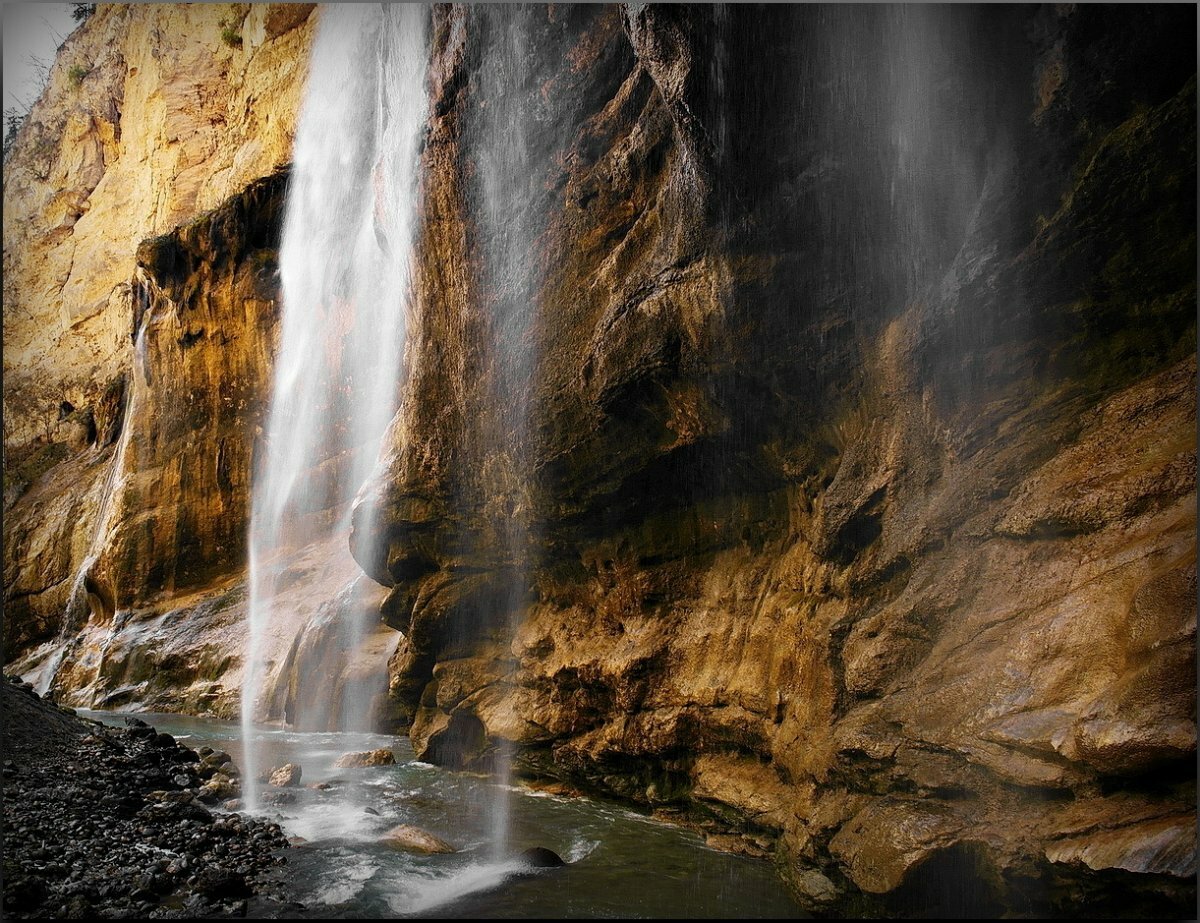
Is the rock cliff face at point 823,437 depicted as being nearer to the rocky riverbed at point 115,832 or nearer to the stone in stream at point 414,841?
the stone in stream at point 414,841

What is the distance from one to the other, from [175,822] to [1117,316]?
30.7ft

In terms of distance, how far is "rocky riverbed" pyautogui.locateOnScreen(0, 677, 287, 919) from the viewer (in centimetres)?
557

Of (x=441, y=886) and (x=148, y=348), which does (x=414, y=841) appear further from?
(x=148, y=348)

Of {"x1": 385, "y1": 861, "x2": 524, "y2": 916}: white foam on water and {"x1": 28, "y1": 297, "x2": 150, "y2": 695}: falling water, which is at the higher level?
{"x1": 28, "y1": 297, "x2": 150, "y2": 695}: falling water

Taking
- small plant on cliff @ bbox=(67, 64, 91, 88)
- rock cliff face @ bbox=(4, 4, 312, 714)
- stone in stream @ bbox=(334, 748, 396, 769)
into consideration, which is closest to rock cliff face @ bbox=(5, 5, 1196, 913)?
stone in stream @ bbox=(334, 748, 396, 769)

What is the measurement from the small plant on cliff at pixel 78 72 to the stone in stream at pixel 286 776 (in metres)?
35.1

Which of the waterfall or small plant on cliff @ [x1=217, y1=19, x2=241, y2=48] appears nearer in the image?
the waterfall

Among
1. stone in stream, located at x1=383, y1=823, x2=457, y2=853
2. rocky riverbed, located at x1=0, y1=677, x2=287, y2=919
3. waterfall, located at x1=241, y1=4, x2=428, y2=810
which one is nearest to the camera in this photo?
rocky riverbed, located at x1=0, y1=677, x2=287, y2=919

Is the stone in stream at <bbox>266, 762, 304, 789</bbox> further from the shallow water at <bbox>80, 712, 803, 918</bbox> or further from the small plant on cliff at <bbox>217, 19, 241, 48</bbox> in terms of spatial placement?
the small plant on cliff at <bbox>217, 19, 241, 48</bbox>

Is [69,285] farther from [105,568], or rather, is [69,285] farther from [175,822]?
[175,822]

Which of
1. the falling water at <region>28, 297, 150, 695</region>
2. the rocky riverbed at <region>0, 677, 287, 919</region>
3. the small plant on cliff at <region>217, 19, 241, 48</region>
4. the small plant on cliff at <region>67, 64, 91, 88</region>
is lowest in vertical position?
the rocky riverbed at <region>0, 677, 287, 919</region>

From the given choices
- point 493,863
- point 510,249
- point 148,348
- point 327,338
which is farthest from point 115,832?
point 148,348

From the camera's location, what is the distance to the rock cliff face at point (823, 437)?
4836 millimetres

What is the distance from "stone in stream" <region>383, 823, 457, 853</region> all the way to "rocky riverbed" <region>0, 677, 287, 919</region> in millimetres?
1006
